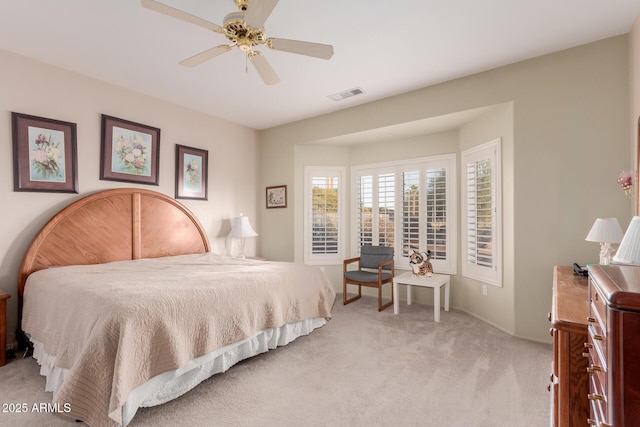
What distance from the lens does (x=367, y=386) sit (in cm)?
229

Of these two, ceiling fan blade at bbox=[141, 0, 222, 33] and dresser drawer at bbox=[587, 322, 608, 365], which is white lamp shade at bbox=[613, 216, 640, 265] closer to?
dresser drawer at bbox=[587, 322, 608, 365]

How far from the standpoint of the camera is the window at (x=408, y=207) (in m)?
4.28

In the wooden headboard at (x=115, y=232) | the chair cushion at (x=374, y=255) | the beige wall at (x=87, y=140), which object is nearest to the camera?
the beige wall at (x=87, y=140)

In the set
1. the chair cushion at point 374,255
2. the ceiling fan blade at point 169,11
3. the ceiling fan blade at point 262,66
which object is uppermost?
the ceiling fan blade at point 169,11

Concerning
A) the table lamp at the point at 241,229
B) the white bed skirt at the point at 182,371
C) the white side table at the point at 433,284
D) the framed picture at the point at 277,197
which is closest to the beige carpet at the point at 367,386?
the white bed skirt at the point at 182,371

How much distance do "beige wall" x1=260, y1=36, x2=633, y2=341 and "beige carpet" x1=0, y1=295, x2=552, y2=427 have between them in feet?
1.91

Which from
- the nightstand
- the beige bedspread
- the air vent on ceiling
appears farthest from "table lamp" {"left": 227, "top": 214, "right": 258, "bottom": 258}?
the nightstand

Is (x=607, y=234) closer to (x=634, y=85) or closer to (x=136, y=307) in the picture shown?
(x=634, y=85)

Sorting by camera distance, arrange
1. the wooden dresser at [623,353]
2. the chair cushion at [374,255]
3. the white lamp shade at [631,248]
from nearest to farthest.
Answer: the wooden dresser at [623,353] < the white lamp shade at [631,248] < the chair cushion at [374,255]

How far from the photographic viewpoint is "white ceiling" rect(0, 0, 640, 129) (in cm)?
231

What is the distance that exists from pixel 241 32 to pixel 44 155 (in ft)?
8.24

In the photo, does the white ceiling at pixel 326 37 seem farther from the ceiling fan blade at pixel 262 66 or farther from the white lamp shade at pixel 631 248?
the white lamp shade at pixel 631 248

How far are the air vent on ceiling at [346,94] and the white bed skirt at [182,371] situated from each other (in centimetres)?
277

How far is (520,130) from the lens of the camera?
3.12 metres
